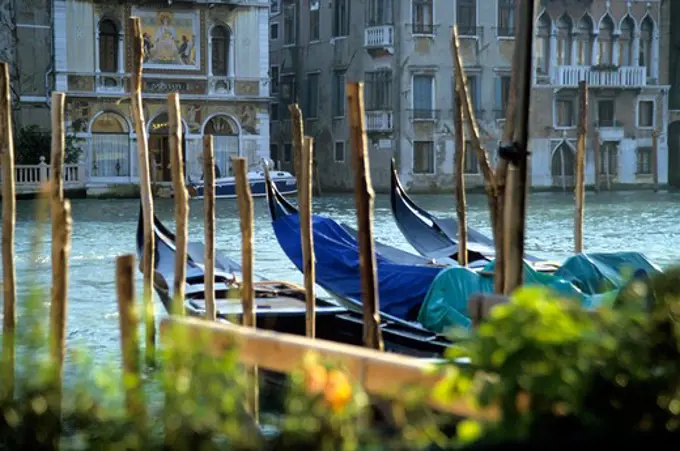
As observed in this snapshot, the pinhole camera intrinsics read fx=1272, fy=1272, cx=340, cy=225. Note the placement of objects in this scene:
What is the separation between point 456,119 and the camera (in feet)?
20.5

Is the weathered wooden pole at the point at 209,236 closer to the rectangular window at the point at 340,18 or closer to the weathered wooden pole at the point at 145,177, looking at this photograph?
the weathered wooden pole at the point at 145,177

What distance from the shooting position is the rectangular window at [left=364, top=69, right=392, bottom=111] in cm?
1769

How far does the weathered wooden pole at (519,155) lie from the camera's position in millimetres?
3123

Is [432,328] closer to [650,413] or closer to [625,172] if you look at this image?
[650,413]

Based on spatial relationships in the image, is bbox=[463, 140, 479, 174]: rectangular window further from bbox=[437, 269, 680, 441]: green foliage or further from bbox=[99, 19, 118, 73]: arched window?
bbox=[437, 269, 680, 441]: green foliage

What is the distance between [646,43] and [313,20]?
16.3 ft

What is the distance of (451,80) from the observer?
1798 cm

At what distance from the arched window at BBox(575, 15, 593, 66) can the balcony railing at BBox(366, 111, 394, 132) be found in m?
3.07

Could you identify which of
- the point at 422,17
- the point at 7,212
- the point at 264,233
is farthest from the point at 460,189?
the point at 422,17

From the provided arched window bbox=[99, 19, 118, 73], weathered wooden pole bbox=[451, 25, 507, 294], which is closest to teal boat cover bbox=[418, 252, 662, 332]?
weathered wooden pole bbox=[451, 25, 507, 294]

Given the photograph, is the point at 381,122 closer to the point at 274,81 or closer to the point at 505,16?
the point at 505,16

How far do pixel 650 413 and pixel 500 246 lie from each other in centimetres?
264

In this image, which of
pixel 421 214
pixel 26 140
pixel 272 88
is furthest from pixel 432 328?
pixel 272 88

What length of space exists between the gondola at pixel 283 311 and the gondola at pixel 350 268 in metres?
0.14
